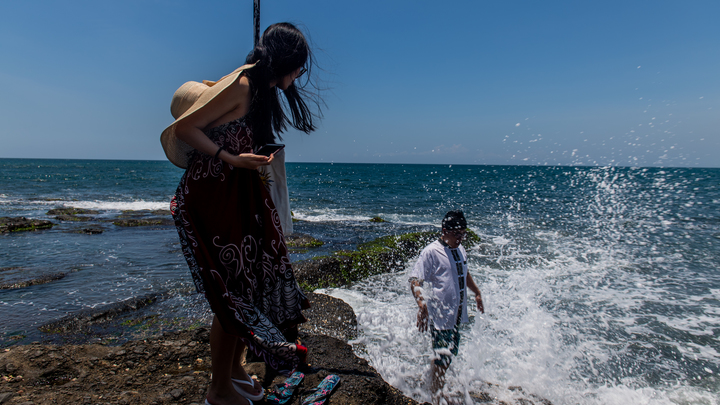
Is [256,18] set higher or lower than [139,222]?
higher

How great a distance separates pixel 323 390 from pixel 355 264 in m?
5.42

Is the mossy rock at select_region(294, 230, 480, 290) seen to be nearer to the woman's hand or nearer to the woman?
the woman

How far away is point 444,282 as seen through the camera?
360cm

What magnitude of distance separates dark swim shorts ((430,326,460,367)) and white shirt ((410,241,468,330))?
0.23 feet

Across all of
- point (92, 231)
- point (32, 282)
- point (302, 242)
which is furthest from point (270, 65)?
point (92, 231)

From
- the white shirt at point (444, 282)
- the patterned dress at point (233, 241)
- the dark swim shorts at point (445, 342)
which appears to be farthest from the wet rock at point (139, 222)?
the patterned dress at point (233, 241)

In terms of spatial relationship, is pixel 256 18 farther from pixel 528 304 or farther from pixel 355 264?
pixel 528 304

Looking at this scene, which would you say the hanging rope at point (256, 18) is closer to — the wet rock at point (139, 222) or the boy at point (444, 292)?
the boy at point (444, 292)

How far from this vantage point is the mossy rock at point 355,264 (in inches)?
283

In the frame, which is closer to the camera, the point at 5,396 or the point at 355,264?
the point at 5,396

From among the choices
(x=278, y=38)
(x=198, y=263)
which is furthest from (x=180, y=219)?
(x=278, y=38)

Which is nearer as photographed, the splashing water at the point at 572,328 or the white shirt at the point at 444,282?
the white shirt at the point at 444,282

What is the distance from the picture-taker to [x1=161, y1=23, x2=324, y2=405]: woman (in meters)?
1.89

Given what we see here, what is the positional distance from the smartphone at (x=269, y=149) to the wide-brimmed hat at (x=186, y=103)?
0.39 metres
